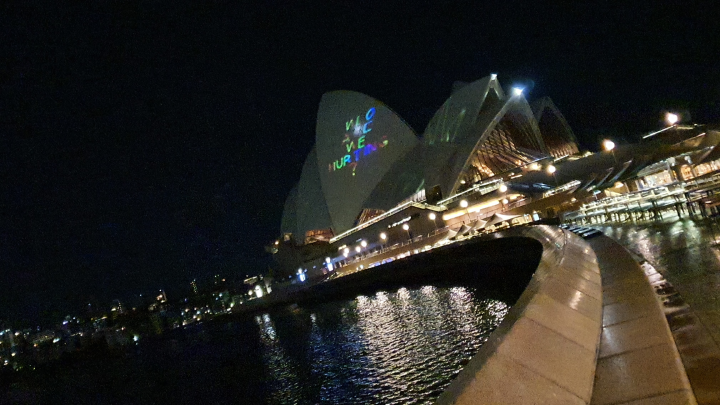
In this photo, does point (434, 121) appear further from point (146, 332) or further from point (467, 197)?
point (146, 332)

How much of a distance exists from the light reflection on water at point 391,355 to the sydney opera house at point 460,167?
1499 centimetres

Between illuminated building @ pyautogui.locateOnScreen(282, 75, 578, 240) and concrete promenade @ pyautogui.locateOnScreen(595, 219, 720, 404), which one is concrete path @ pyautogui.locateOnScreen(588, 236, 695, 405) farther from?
illuminated building @ pyautogui.locateOnScreen(282, 75, 578, 240)

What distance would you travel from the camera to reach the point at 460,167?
35.8 metres

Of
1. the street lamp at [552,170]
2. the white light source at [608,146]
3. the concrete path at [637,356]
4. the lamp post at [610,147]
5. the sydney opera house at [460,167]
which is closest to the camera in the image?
the concrete path at [637,356]

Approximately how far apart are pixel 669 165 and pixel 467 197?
13936mm

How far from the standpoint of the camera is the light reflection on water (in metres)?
6.80

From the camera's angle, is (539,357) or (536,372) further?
(539,357)

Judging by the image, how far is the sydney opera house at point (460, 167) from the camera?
29.0 meters

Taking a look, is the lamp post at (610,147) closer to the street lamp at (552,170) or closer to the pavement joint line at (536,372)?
the street lamp at (552,170)


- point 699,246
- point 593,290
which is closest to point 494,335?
point 593,290

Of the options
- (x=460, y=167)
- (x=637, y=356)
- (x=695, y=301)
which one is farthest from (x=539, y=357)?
(x=460, y=167)

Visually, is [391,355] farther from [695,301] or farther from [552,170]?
[552,170]

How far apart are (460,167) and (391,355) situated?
28754 mm

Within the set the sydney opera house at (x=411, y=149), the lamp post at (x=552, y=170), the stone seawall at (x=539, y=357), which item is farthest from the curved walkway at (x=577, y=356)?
the sydney opera house at (x=411, y=149)
